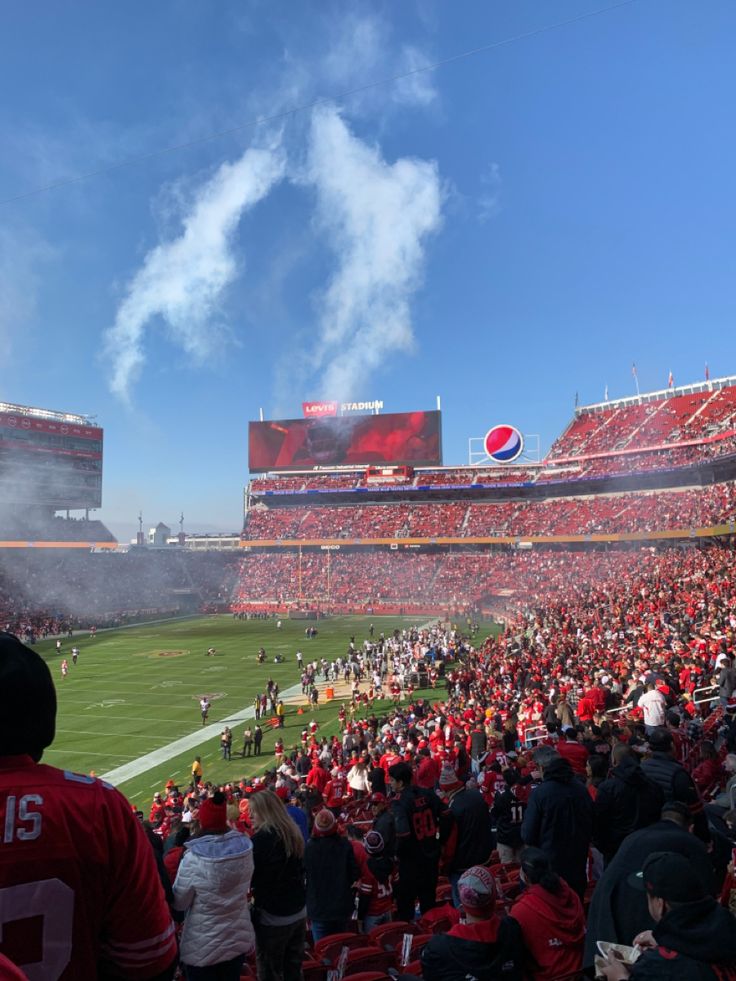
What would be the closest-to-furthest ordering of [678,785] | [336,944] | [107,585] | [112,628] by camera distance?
[336,944]
[678,785]
[112,628]
[107,585]

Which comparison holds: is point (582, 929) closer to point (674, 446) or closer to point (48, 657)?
point (48, 657)

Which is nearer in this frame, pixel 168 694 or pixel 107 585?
pixel 168 694

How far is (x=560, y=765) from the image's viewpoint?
5352 millimetres

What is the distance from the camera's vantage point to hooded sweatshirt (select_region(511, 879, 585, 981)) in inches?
144

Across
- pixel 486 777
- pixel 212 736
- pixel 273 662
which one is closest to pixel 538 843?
pixel 486 777

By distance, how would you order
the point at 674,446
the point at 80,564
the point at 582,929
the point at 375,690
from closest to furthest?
the point at 582,929 → the point at 375,690 → the point at 674,446 → the point at 80,564

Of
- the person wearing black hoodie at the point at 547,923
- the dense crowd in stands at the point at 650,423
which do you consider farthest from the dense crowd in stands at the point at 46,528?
the person wearing black hoodie at the point at 547,923

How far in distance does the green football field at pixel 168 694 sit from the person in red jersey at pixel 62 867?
16.7m

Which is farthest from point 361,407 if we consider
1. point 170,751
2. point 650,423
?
point 170,751

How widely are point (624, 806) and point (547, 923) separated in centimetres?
217

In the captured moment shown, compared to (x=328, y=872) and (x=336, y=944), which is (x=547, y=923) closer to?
(x=336, y=944)

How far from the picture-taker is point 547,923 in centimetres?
373

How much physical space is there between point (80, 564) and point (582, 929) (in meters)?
70.0

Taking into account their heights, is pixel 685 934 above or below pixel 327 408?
below
